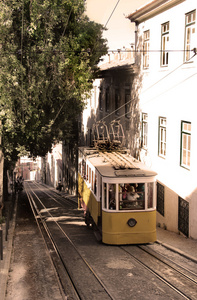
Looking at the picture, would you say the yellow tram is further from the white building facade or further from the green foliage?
the green foliage

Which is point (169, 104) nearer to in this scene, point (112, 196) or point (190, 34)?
point (190, 34)

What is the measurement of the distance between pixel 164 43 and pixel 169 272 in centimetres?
998

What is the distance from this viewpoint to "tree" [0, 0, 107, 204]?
19.2 m

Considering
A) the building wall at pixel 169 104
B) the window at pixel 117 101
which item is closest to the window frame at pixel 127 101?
the building wall at pixel 169 104

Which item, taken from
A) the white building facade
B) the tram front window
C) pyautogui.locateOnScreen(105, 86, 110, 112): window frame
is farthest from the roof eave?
pyautogui.locateOnScreen(105, 86, 110, 112): window frame

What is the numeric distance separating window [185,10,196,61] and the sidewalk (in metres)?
6.26

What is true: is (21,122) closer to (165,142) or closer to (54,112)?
(54,112)

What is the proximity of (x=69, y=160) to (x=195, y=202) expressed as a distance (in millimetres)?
29651

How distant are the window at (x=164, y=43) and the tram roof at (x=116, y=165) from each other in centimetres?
422

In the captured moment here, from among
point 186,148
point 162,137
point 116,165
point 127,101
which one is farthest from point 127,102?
point 116,165

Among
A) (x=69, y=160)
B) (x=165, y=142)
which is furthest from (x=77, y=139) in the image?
(x=165, y=142)

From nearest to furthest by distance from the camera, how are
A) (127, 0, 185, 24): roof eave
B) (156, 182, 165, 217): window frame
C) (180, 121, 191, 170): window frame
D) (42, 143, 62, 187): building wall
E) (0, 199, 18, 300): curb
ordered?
(0, 199, 18, 300): curb
(180, 121, 191, 170): window frame
(127, 0, 185, 24): roof eave
(156, 182, 165, 217): window frame
(42, 143, 62, 187): building wall

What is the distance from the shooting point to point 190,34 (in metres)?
14.9

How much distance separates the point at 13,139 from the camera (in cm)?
2077
